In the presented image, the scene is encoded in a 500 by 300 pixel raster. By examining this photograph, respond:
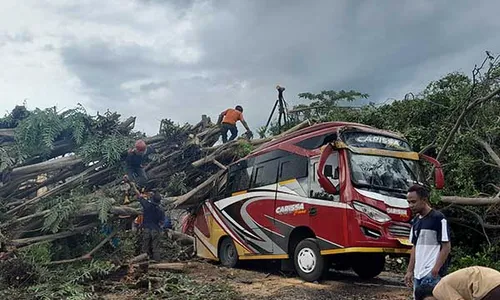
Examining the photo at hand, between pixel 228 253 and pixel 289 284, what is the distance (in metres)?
3.09

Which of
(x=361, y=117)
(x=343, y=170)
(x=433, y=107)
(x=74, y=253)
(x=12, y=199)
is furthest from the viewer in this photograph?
(x=361, y=117)

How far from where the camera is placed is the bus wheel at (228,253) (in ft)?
35.6

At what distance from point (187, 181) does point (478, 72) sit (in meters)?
7.13

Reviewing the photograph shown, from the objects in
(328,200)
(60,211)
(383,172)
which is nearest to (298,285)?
(328,200)

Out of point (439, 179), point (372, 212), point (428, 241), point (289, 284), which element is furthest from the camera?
point (439, 179)

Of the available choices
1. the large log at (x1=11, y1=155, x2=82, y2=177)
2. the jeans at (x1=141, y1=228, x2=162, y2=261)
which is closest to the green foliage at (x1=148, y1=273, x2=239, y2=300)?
the jeans at (x1=141, y1=228, x2=162, y2=261)

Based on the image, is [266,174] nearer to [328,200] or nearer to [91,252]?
[328,200]

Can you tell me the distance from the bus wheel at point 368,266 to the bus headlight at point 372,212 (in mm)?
1713

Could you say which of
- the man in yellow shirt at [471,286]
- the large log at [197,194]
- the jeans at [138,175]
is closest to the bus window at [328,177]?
the large log at [197,194]

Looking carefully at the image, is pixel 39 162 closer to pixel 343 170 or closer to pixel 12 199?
pixel 12 199

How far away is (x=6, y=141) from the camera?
36.9 feet

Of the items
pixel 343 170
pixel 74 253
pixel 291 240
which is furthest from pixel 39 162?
pixel 343 170

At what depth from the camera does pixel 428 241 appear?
506cm

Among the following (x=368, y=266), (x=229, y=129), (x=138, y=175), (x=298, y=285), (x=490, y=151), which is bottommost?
(x=298, y=285)
